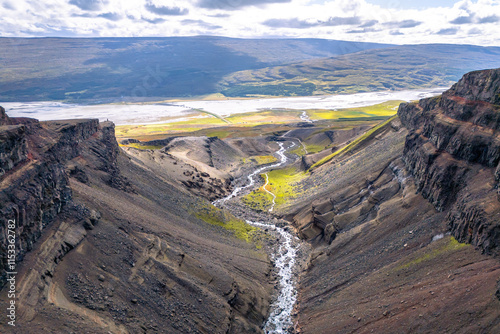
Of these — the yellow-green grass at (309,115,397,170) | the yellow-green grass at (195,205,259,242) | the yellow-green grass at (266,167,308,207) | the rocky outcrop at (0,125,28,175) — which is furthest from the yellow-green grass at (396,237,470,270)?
the yellow-green grass at (309,115,397,170)

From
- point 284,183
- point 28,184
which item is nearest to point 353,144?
point 284,183

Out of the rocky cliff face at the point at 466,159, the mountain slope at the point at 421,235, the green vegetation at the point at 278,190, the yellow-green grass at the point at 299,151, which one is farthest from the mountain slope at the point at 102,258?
the yellow-green grass at the point at 299,151

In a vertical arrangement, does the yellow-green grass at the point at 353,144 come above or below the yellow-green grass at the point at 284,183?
above

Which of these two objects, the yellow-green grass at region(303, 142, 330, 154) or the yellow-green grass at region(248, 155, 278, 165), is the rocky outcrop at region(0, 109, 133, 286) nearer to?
the yellow-green grass at region(248, 155, 278, 165)

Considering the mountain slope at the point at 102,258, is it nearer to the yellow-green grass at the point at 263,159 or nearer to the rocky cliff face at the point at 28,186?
the rocky cliff face at the point at 28,186

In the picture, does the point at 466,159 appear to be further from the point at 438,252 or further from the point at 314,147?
the point at 314,147
